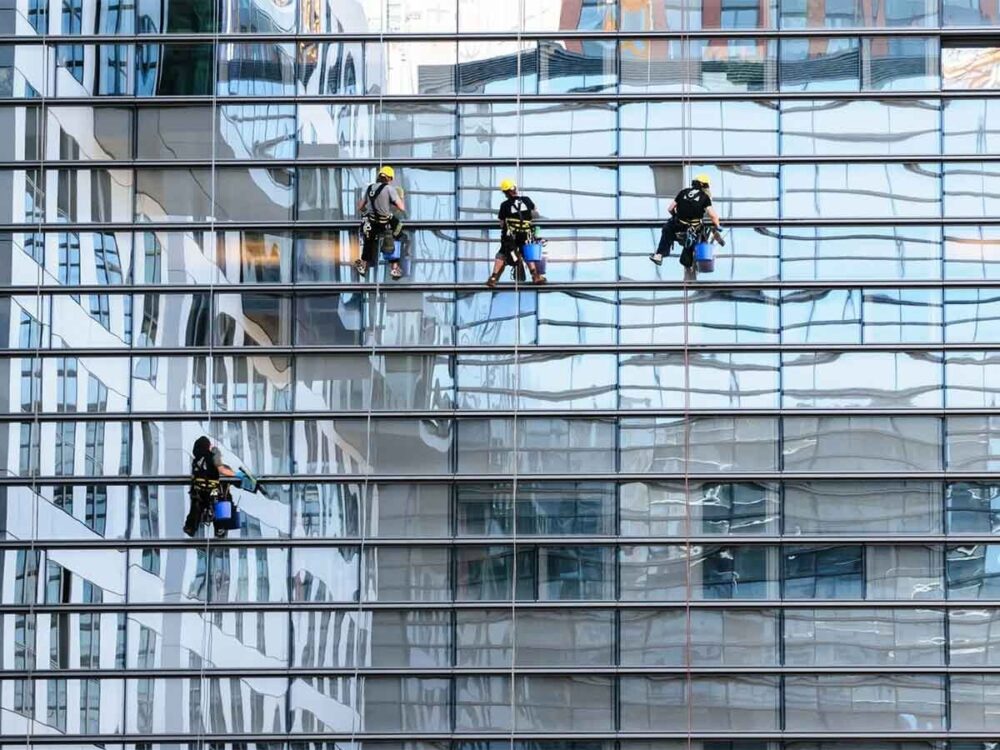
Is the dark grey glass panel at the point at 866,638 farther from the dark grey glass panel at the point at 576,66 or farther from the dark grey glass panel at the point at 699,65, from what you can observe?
the dark grey glass panel at the point at 576,66

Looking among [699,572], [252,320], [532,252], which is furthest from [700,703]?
[252,320]

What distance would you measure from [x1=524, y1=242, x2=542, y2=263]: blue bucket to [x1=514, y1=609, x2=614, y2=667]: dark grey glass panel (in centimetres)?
529

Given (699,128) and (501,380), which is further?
(699,128)

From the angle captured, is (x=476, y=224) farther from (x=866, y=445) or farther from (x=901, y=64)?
(x=901, y=64)

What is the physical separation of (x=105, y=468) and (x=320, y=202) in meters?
5.29

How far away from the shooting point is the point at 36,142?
2764 centimetres

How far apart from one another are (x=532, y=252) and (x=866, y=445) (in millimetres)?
5851

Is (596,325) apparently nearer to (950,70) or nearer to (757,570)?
(757,570)

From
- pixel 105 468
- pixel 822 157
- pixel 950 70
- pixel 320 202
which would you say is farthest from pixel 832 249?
pixel 105 468

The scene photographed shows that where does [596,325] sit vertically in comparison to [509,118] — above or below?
below

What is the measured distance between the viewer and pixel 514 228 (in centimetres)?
2620

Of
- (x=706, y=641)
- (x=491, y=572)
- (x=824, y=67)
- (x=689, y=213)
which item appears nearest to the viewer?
(x=689, y=213)

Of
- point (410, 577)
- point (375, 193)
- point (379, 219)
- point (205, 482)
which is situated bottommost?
point (410, 577)

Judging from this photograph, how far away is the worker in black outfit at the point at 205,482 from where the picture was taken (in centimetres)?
2603
